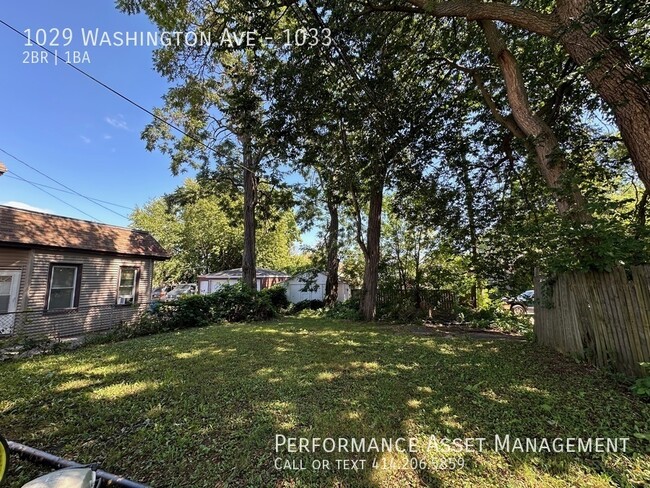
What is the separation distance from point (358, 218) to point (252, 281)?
17.7ft

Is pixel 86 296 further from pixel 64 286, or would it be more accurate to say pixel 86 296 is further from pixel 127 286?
pixel 127 286

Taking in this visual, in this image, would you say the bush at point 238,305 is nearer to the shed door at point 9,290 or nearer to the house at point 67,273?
the house at point 67,273

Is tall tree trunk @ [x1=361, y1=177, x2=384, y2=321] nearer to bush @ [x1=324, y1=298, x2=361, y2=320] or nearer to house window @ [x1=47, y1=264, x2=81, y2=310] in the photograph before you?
bush @ [x1=324, y1=298, x2=361, y2=320]

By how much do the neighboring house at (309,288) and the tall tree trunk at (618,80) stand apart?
1316 cm

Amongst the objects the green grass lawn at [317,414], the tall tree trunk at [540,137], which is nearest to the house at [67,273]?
the green grass lawn at [317,414]

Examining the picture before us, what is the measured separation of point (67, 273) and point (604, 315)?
12.1 m

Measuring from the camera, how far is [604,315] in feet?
12.1

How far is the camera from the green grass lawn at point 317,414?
2.07 m

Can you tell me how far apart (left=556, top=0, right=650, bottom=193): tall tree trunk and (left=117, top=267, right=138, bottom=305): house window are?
1217 centimetres

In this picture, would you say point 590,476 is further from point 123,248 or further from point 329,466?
point 123,248

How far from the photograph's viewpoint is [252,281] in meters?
12.9

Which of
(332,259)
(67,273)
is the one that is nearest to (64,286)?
(67,273)

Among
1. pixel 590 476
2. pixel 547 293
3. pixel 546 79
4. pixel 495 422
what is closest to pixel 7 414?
pixel 495 422

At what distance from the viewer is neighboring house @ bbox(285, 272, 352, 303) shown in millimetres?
15820
